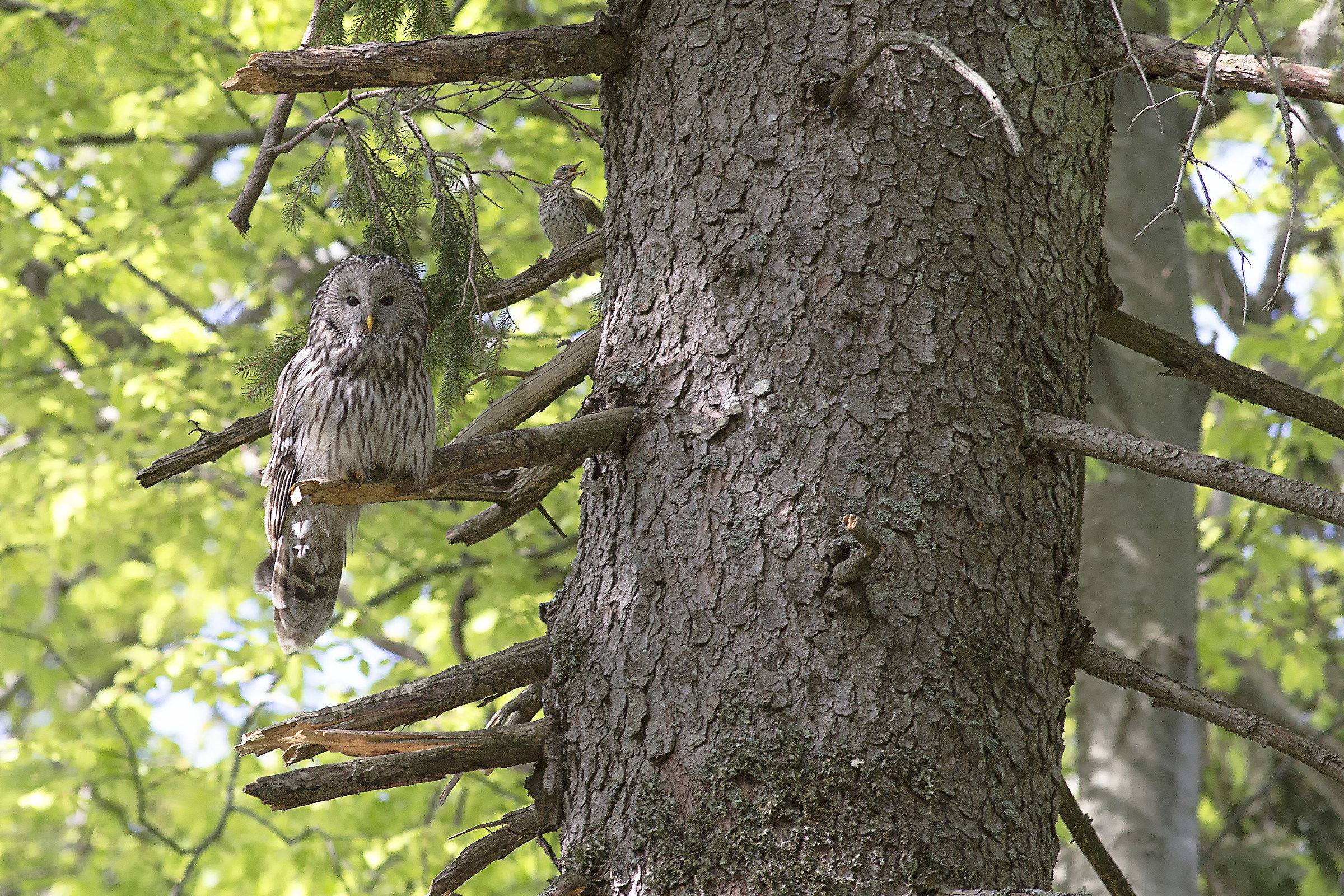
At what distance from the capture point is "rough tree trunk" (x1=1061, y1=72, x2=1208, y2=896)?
5.79m

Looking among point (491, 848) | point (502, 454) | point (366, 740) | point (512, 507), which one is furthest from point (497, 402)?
point (491, 848)

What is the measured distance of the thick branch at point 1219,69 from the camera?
2.01m

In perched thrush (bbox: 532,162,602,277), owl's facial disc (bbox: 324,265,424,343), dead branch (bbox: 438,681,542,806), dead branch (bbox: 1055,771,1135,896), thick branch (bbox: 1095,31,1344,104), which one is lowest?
dead branch (bbox: 1055,771,1135,896)

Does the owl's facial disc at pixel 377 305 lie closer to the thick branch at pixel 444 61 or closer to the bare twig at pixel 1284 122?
the thick branch at pixel 444 61

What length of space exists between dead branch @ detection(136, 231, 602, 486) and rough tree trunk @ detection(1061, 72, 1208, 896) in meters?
4.14

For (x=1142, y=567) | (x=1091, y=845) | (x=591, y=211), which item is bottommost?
(x=1091, y=845)

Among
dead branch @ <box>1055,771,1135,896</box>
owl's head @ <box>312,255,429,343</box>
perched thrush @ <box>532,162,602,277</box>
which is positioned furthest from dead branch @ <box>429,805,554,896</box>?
perched thrush @ <box>532,162,602,277</box>

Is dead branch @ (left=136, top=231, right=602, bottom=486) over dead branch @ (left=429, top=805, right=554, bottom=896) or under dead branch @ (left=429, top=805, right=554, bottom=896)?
over

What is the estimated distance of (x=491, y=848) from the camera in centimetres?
214

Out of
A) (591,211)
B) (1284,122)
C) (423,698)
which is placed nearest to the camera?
(1284,122)

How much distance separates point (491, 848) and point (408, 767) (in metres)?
0.32

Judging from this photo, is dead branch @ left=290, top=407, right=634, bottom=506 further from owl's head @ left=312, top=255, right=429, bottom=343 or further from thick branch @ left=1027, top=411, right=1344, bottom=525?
owl's head @ left=312, top=255, right=429, bottom=343

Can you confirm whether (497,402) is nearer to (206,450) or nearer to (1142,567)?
(206,450)

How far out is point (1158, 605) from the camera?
6094 millimetres
